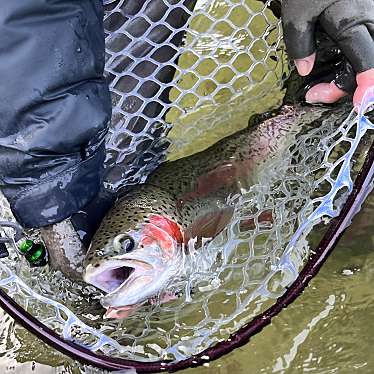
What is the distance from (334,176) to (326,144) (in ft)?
0.38

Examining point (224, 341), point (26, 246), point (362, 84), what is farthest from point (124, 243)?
point (362, 84)

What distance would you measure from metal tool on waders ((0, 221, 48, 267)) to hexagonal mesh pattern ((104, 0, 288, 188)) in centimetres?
34

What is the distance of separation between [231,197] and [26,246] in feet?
2.00

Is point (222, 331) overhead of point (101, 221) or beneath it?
beneath

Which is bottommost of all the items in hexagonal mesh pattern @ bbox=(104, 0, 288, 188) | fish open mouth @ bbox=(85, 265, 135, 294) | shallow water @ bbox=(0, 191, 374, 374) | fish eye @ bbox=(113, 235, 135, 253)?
shallow water @ bbox=(0, 191, 374, 374)

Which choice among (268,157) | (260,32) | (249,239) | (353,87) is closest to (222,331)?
(249,239)

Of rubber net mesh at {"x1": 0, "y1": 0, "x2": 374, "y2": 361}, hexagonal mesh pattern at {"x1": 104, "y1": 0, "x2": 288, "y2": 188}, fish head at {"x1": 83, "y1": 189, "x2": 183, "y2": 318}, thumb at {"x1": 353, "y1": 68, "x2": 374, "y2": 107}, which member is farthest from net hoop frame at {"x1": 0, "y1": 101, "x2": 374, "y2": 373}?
hexagonal mesh pattern at {"x1": 104, "y1": 0, "x2": 288, "y2": 188}

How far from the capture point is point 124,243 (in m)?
1.95

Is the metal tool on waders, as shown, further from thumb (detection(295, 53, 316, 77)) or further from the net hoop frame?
thumb (detection(295, 53, 316, 77))

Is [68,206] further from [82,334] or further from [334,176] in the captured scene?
[334,176]

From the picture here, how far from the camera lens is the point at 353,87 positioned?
2.06m

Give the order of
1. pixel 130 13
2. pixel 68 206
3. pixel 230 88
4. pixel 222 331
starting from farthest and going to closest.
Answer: pixel 230 88 → pixel 130 13 → pixel 222 331 → pixel 68 206

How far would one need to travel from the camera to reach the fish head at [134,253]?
186cm

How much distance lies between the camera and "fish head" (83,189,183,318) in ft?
6.12
